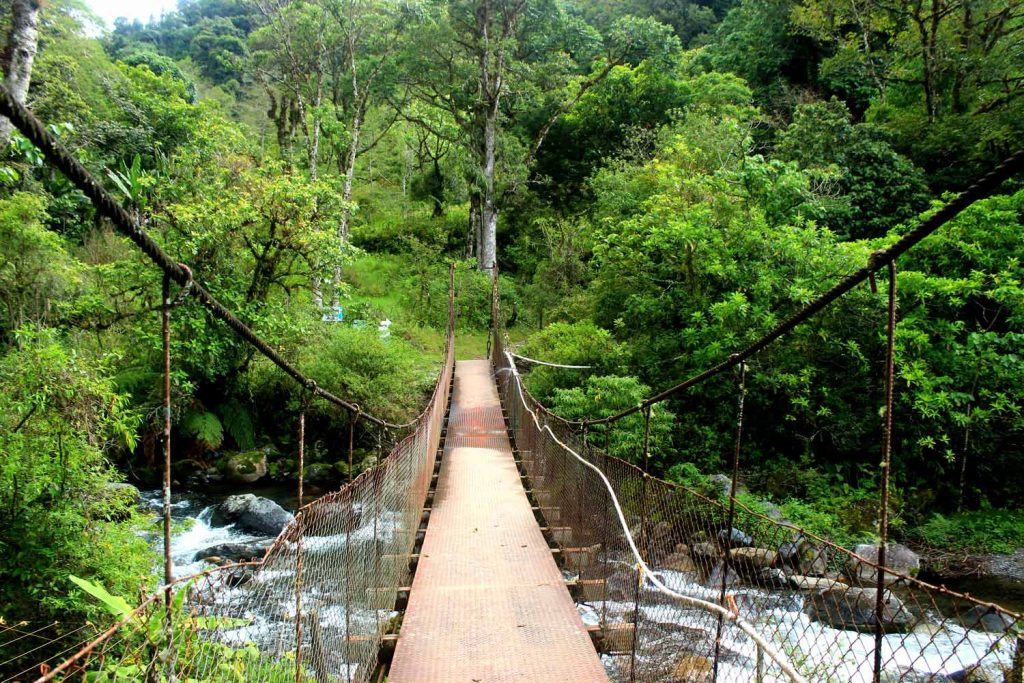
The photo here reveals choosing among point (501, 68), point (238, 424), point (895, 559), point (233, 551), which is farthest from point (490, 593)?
point (501, 68)

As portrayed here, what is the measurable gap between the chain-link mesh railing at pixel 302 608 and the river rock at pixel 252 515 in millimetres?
3292

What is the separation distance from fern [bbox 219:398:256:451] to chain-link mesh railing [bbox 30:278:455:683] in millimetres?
5958

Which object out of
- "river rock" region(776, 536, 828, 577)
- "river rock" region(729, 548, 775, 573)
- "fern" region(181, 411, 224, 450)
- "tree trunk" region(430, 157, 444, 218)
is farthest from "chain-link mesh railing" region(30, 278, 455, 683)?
"tree trunk" region(430, 157, 444, 218)

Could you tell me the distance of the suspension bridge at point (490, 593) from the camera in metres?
1.60

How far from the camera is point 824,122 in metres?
11.0

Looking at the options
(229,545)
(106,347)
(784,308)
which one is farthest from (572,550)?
(106,347)

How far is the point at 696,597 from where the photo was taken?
385cm

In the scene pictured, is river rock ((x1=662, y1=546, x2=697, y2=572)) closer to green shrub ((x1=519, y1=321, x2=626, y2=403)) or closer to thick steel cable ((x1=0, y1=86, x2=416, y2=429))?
thick steel cable ((x1=0, y1=86, x2=416, y2=429))

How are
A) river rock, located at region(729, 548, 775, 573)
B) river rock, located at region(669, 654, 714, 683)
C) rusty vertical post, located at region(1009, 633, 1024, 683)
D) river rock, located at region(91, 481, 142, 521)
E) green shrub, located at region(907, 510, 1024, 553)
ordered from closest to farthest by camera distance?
rusty vertical post, located at region(1009, 633, 1024, 683), river rock, located at region(669, 654, 714, 683), river rock, located at region(91, 481, 142, 521), river rock, located at region(729, 548, 775, 573), green shrub, located at region(907, 510, 1024, 553)

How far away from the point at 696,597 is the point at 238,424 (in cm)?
777

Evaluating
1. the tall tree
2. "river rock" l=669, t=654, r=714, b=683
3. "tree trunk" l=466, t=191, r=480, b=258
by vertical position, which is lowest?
"river rock" l=669, t=654, r=714, b=683

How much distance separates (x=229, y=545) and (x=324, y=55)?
12.9 meters

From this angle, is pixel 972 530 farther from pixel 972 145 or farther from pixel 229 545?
pixel 229 545

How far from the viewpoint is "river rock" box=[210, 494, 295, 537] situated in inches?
275
